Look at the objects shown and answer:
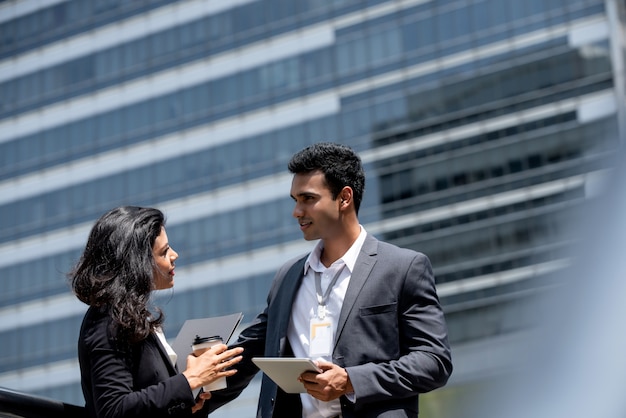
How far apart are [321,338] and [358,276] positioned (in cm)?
33

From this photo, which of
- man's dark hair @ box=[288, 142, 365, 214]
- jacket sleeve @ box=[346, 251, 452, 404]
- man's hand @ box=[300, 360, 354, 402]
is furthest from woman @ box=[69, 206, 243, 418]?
man's dark hair @ box=[288, 142, 365, 214]

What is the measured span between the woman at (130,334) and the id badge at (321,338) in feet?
1.14

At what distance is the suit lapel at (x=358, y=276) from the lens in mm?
4859

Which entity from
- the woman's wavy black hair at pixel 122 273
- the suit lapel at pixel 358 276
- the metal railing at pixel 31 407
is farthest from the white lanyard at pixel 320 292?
the metal railing at pixel 31 407

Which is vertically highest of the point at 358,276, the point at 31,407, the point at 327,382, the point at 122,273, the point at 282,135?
the point at 282,135

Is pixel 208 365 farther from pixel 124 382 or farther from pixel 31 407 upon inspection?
pixel 31 407

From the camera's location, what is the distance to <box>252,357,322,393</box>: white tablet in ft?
14.6

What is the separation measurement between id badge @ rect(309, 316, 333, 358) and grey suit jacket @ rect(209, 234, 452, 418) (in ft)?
0.13

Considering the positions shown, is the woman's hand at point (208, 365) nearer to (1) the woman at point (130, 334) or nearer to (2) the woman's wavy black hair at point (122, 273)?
(1) the woman at point (130, 334)

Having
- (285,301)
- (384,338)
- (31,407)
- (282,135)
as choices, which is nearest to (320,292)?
(285,301)

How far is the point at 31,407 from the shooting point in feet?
14.4

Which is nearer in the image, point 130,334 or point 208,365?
point 130,334

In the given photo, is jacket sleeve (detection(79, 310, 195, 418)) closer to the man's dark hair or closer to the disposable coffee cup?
the disposable coffee cup

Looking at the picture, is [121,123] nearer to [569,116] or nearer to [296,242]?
[296,242]
